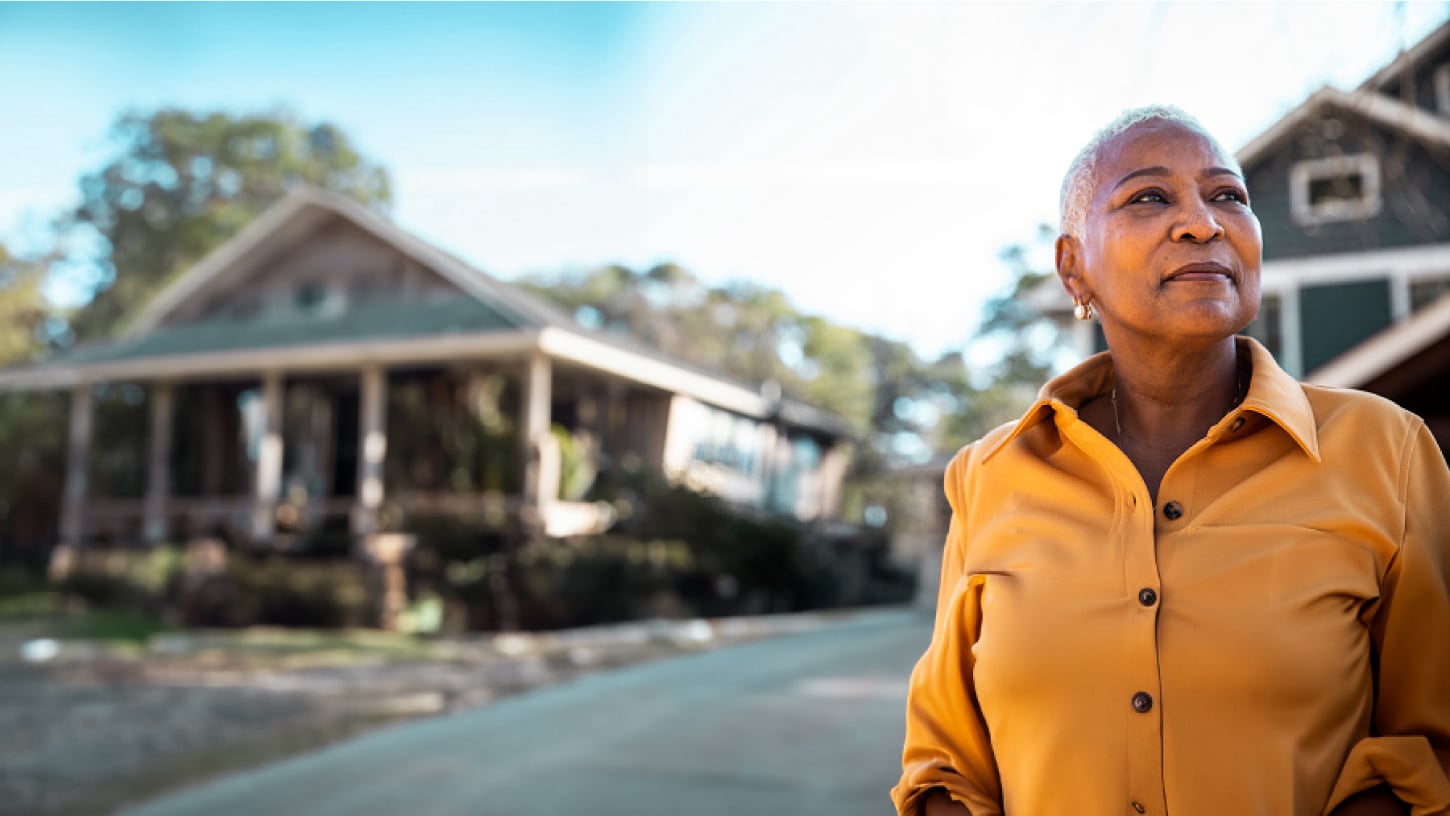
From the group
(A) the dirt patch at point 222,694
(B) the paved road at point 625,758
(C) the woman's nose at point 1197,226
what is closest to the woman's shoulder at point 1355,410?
(C) the woman's nose at point 1197,226

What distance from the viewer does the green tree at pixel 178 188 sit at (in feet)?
119

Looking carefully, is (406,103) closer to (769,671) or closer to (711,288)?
(711,288)

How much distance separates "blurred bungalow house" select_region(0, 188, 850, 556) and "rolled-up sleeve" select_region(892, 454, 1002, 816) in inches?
644

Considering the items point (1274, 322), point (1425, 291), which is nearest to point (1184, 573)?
point (1274, 322)

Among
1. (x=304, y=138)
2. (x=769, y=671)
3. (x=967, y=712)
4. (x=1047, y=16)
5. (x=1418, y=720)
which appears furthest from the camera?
(x=304, y=138)

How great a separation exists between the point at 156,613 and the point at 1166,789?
19.5m

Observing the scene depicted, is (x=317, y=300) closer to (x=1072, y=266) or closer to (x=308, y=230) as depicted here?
(x=308, y=230)

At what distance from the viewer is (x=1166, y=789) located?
164 centimetres

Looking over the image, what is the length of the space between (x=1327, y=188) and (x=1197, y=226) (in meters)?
15.7

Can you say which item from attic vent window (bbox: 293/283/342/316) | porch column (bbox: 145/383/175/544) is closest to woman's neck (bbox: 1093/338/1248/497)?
attic vent window (bbox: 293/283/342/316)

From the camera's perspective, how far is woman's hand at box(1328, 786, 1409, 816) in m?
1.59

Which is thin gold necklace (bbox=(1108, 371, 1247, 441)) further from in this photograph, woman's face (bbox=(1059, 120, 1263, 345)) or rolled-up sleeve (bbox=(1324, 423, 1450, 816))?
rolled-up sleeve (bbox=(1324, 423, 1450, 816))

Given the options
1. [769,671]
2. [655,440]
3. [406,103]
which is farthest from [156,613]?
[406,103]

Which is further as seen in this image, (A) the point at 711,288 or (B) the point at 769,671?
(A) the point at 711,288
